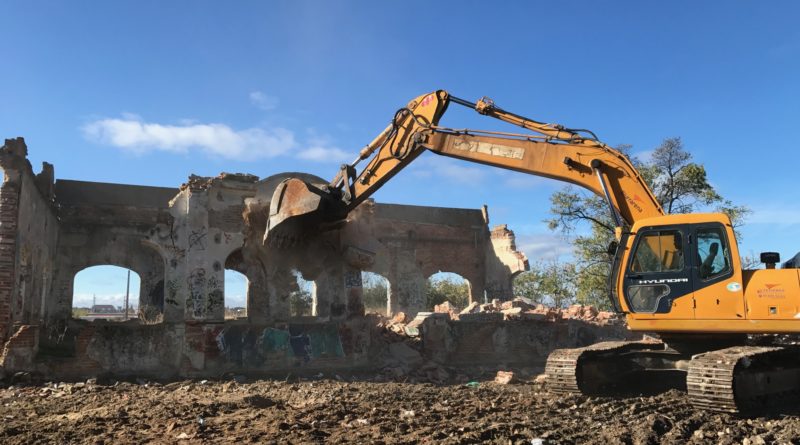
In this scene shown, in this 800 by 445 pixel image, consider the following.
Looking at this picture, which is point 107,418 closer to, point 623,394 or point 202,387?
point 202,387

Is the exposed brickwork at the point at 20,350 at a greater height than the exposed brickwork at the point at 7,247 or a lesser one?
lesser

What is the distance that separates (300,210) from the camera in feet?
37.2

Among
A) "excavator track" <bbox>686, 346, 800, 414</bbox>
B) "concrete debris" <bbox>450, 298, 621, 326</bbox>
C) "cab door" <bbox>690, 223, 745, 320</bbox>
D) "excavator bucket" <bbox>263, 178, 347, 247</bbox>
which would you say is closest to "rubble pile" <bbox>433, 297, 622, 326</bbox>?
"concrete debris" <bbox>450, 298, 621, 326</bbox>

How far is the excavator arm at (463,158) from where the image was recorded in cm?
866

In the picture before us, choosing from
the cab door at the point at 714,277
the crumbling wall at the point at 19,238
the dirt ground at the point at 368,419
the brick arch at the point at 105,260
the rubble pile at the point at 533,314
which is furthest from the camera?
the brick arch at the point at 105,260

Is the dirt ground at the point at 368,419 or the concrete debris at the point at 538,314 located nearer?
the dirt ground at the point at 368,419

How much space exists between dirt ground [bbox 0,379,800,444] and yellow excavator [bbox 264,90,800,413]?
490 millimetres

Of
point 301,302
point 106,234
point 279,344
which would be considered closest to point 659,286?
point 279,344

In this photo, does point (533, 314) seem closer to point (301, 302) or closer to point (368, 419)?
point (368, 419)

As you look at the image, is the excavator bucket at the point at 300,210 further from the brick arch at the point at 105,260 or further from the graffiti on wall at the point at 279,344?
the brick arch at the point at 105,260

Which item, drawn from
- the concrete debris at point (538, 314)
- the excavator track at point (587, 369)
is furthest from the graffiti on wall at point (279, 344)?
the excavator track at point (587, 369)

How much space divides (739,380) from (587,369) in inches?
84.7

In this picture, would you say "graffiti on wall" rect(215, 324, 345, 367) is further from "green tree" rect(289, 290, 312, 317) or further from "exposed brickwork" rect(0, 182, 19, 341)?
"green tree" rect(289, 290, 312, 317)

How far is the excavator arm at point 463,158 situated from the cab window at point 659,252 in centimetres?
56
